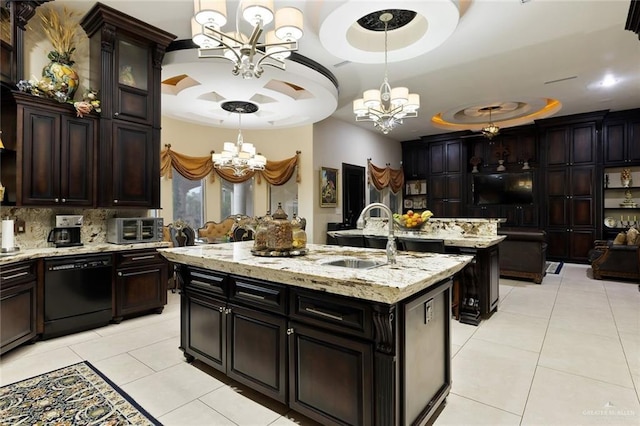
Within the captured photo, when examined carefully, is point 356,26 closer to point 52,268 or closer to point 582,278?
point 52,268

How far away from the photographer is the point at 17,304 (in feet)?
9.45

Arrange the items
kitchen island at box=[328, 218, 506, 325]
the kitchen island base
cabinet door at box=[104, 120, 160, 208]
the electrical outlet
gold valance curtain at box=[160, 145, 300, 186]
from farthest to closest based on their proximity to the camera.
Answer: gold valance curtain at box=[160, 145, 300, 186] → cabinet door at box=[104, 120, 160, 208] → kitchen island at box=[328, 218, 506, 325] → the electrical outlet → the kitchen island base

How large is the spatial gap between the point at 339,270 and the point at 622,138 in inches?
341

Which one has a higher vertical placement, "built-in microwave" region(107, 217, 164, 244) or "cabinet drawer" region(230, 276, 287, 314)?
"built-in microwave" region(107, 217, 164, 244)

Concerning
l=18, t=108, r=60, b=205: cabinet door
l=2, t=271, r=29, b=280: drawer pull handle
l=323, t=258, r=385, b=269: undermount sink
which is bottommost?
l=2, t=271, r=29, b=280: drawer pull handle

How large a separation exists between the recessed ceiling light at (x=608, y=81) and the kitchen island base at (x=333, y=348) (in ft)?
18.4

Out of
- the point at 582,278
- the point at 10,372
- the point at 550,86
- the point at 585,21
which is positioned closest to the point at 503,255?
the point at 582,278

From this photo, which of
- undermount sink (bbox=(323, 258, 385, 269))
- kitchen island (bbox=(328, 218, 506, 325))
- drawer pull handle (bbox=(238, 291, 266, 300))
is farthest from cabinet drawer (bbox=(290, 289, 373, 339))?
kitchen island (bbox=(328, 218, 506, 325))

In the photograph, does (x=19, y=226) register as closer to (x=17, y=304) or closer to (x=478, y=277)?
(x=17, y=304)

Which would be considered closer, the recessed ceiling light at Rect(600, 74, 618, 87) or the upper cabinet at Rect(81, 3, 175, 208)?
the upper cabinet at Rect(81, 3, 175, 208)

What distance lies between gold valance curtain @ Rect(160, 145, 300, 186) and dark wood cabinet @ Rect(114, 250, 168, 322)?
253cm

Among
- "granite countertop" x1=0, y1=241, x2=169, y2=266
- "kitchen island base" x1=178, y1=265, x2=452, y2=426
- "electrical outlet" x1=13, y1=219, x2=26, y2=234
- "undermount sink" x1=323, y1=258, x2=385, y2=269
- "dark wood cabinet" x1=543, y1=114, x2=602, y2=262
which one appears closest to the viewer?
"kitchen island base" x1=178, y1=265, x2=452, y2=426

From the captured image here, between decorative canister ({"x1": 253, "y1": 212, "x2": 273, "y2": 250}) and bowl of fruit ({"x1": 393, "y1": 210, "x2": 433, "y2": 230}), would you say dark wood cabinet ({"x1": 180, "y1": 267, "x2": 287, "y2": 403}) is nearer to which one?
decorative canister ({"x1": 253, "y1": 212, "x2": 273, "y2": 250})

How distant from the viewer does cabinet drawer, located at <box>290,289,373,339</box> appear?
1.60 metres
